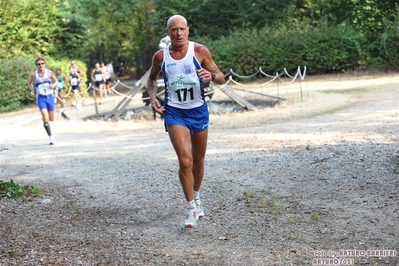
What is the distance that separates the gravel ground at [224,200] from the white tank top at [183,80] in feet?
3.93

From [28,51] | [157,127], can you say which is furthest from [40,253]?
[28,51]

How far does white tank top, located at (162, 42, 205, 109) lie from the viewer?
5445 mm

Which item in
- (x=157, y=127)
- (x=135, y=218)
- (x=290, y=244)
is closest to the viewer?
(x=290, y=244)

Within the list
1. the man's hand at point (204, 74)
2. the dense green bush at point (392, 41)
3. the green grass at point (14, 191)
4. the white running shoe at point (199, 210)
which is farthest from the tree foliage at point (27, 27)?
the man's hand at point (204, 74)

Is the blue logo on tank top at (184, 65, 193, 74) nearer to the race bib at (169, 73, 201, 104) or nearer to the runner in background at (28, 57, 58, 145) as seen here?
the race bib at (169, 73, 201, 104)

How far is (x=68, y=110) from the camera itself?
74.8 feet

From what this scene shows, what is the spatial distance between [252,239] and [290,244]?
383 mm

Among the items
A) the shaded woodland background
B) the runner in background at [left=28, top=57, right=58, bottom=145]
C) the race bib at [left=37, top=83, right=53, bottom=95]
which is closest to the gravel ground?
the runner in background at [left=28, top=57, right=58, bottom=145]

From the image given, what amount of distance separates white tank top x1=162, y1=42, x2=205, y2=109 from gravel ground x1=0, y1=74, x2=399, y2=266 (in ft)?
3.93

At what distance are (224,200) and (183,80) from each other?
5.93ft

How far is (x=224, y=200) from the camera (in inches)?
264

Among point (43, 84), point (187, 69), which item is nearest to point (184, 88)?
point (187, 69)

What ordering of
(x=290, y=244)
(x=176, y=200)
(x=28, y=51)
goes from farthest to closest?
(x=28, y=51), (x=176, y=200), (x=290, y=244)

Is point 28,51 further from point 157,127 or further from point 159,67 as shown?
point 159,67
